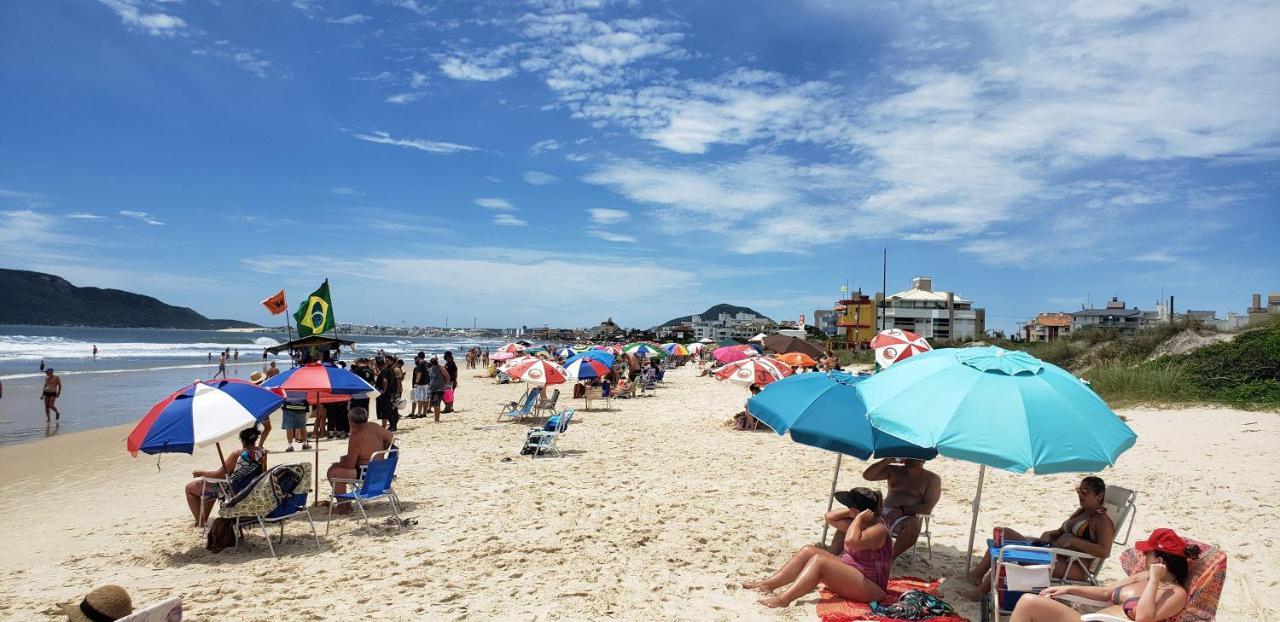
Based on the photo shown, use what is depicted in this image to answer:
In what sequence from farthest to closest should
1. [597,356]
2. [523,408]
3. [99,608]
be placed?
1. [597,356]
2. [523,408]
3. [99,608]

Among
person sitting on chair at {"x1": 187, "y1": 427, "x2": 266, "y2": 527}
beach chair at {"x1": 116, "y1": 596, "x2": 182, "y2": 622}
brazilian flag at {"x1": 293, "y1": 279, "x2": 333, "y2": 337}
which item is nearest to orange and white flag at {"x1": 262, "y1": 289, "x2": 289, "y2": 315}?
brazilian flag at {"x1": 293, "y1": 279, "x2": 333, "y2": 337}

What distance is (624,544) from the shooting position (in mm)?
5957

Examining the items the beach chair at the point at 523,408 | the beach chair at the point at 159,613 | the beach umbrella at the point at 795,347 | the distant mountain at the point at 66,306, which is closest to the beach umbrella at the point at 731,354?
the beach umbrella at the point at 795,347

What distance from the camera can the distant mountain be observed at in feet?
513

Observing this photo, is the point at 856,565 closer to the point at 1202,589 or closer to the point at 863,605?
the point at 863,605

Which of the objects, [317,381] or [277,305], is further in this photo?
[277,305]

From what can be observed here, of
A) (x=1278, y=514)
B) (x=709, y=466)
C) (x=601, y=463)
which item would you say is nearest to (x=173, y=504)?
(x=601, y=463)

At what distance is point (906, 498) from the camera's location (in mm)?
5328

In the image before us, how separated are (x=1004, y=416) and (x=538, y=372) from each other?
1013 cm

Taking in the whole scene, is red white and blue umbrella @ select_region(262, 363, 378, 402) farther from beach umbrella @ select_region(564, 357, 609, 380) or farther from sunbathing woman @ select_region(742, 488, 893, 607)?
beach umbrella @ select_region(564, 357, 609, 380)

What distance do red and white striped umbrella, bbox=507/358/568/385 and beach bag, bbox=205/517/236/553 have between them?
277 inches

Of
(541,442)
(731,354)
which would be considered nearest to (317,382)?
(541,442)

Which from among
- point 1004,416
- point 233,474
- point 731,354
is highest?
point 731,354

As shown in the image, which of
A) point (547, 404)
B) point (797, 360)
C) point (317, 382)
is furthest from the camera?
point (797, 360)
